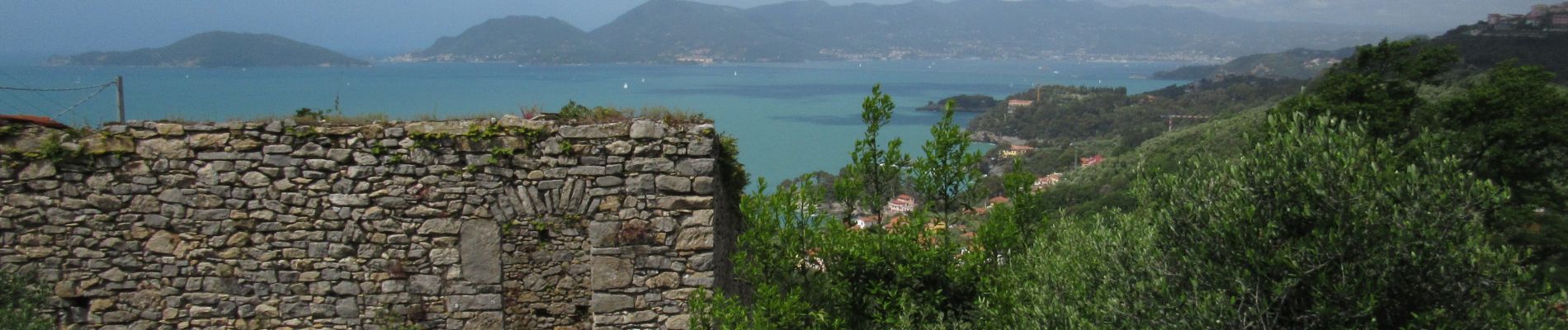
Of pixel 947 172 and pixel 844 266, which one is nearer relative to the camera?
pixel 844 266

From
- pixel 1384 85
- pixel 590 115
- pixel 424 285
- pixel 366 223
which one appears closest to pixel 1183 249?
pixel 590 115

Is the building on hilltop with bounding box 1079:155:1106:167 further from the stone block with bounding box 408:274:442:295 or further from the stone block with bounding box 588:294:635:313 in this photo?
the stone block with bounding box 408:274:442:295

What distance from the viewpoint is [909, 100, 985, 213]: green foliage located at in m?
6.32

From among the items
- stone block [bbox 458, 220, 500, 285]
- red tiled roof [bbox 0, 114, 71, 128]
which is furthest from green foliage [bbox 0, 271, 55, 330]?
stone block [bbox 458, 220, 500, 285]

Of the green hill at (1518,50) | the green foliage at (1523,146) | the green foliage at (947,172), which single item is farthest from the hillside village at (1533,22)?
the green foliage at (947,172)

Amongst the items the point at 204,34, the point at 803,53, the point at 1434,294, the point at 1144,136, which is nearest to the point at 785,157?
the point at 1144,136

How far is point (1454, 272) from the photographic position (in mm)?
3760

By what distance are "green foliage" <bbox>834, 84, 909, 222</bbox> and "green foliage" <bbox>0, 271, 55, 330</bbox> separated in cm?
570

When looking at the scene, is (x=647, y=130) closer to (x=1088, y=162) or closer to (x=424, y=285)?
(x=424, y=285)

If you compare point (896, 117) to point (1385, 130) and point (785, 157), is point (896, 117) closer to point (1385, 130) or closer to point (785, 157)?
point (785, 157)

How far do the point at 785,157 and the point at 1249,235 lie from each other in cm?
4389

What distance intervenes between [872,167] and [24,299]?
6144 millimetres

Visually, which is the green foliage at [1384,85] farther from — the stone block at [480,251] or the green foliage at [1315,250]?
the stone block at [480,251]

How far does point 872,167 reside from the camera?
6.48m
